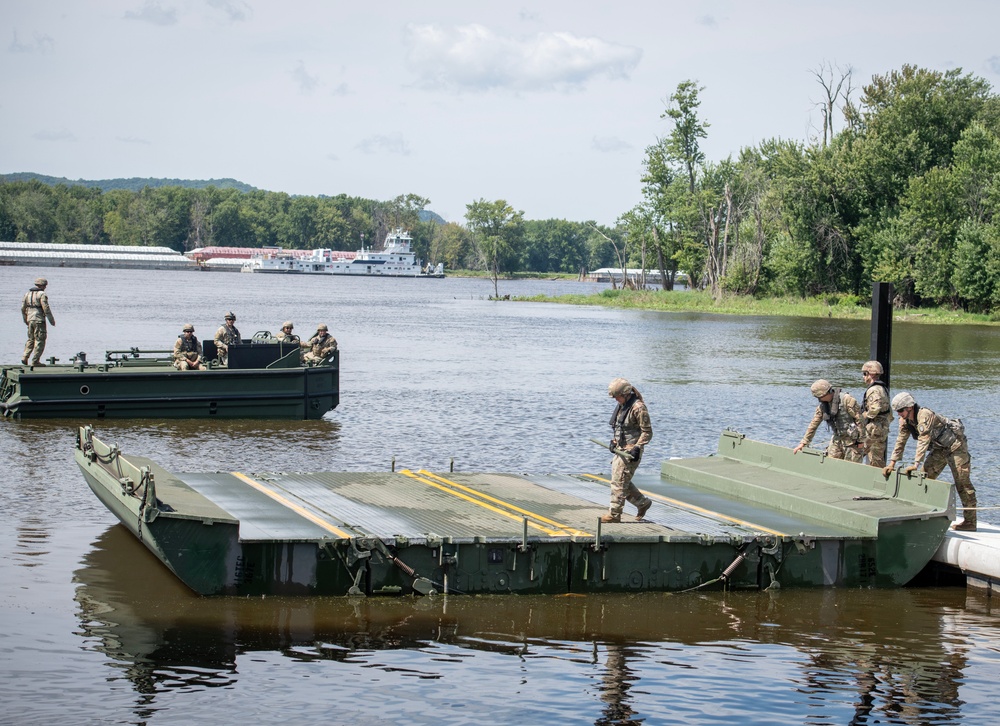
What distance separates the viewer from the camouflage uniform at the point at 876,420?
50.2 feet

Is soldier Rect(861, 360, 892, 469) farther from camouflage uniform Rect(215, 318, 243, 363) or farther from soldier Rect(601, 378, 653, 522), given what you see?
camouflage uniform Rect(215, 318, 243, 363)

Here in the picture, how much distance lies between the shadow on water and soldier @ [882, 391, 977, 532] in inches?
63.3

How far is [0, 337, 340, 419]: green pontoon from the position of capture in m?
24.7

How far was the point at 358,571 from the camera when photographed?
12234mm

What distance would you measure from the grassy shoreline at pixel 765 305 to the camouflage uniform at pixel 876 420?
195ft

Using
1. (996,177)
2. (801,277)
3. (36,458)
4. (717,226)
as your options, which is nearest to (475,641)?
(36,458)

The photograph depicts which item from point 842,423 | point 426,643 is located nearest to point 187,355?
point 842,423

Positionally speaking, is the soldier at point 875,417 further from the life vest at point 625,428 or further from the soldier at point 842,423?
the life vest at point 625,428

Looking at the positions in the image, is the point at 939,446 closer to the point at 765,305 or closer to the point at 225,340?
the point at 225,340

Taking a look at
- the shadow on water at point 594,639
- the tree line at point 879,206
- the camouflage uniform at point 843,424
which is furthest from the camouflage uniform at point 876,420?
the tree line at point 879,206

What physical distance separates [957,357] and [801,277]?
3710 centimetres

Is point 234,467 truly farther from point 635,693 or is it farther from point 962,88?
point 962,88

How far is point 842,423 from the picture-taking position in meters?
15.7

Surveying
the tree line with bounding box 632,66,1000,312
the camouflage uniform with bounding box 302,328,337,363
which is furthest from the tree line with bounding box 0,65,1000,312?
the camouflage uniform with bounding box 302,328,337,363
